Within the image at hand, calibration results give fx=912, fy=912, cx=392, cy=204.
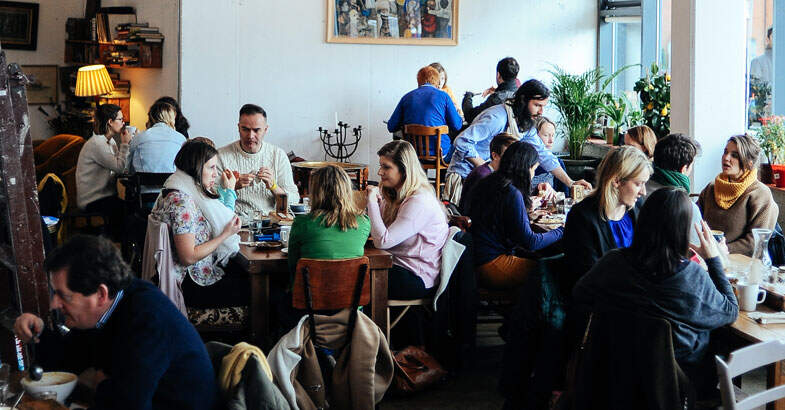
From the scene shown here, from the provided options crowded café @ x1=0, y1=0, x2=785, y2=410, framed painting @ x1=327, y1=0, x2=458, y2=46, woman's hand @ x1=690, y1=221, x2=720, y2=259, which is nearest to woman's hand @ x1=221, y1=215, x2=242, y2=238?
crowded café @ x1=0, y1=0, x2=785, y2=410

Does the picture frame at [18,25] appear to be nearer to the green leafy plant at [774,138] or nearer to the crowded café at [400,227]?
the crowded café at [400,227]

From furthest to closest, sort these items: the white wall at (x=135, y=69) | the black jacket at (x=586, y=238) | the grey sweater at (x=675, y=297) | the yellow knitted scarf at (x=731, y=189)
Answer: the white wall at (x=135, y=69) < the yellow knitted scarf at (x=731, y=189) < the black jacket at (x=586, y=238) < the grey sweater at (x=675, y=297)

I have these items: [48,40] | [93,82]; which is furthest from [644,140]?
[48,40]

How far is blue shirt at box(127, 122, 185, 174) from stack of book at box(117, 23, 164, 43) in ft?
9.52

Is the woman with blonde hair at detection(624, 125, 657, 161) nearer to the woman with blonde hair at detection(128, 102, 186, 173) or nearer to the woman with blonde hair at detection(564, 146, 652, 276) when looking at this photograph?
the woman with blonde hair at detection(564, 146, 652, 276)

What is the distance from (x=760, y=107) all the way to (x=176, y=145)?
4.50 m

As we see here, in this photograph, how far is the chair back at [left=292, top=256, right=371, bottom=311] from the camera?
3.99m

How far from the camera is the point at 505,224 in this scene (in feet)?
15.8

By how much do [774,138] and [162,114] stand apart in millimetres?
4465

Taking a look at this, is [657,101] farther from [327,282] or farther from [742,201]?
[327,282]

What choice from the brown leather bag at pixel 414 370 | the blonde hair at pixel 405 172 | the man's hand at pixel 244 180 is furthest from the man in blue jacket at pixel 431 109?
the brown leather bag at pixel 414 370

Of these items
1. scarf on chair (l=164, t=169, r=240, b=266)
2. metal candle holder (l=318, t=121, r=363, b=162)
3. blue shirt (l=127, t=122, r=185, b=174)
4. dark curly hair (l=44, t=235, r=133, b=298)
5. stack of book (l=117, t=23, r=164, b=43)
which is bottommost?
dark curly hair (l=44, t=235, r=133, b=298)

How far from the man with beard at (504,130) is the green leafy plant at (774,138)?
1347 mm

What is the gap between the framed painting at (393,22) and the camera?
9.48m
